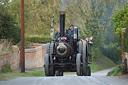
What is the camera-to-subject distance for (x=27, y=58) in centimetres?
3488

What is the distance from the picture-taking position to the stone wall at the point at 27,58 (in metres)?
29.2

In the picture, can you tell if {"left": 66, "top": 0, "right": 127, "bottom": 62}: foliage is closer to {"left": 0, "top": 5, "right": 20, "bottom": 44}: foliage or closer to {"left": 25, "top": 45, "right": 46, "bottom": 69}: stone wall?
{"left": 25, "top": 45, "right": 46, "bottom": 69}: stone wall

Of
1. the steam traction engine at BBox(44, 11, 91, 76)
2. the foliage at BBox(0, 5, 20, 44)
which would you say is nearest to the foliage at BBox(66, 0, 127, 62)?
the foliage at BBox(0, 5, 20, 44)

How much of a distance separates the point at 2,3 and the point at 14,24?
277 cm

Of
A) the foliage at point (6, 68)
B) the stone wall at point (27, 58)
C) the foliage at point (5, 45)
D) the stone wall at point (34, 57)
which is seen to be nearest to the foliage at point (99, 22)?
the stone wall at point (34, 57)

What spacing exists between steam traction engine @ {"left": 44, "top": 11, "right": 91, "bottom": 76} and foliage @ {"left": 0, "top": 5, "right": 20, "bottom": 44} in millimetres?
14697

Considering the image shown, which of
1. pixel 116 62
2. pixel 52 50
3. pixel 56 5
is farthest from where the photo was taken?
pixel 116 62

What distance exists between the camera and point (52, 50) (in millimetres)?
18062

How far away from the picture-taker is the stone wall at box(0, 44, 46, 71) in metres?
29.2

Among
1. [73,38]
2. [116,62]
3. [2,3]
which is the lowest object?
[116,62]

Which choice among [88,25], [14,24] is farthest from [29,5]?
[88,25]

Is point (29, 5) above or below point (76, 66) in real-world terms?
above

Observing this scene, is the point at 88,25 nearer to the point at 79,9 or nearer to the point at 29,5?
the point at 79,9

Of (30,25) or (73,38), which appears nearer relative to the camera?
(73,38)
